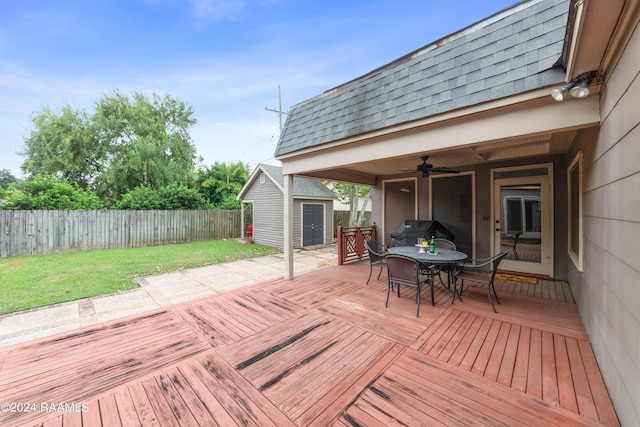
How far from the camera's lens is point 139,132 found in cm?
1772

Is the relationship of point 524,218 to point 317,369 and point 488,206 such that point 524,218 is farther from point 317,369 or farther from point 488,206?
point 317,369

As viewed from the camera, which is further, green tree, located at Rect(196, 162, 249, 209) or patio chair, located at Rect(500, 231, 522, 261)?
green tree, located at Rect(196, 162, 249, 209)

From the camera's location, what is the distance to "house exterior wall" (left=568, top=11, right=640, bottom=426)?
136 centimetres

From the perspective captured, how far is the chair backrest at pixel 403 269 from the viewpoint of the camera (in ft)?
10.9

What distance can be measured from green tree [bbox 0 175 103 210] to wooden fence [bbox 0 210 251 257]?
1.09 metres

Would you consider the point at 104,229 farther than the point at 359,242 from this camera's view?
Yes

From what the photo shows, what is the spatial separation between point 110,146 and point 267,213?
14871 millimetres

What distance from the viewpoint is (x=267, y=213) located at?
1080cm

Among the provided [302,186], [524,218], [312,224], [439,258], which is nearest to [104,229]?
[302,186]

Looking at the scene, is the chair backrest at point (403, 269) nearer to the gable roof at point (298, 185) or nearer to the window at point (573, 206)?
the window at point (573, 206)

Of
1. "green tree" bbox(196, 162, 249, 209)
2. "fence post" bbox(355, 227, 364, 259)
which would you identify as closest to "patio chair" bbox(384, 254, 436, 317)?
"fence post" bbox(355, 227, 364, 259)

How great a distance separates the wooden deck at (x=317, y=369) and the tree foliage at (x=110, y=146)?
18.0 metres

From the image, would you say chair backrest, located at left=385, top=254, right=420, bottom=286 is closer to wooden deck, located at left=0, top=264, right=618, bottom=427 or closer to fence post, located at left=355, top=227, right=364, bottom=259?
wooden deck, located at left=0, top=264, right=618, bottom=427

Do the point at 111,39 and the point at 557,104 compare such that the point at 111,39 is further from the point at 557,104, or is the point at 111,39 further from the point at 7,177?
the point at 7,177
